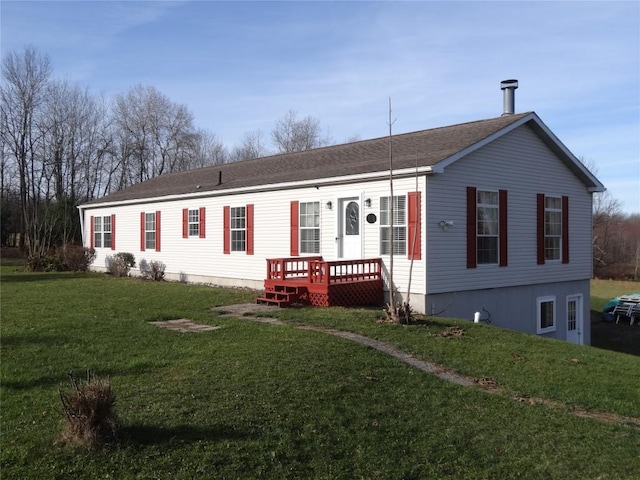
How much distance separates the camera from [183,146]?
156 feet

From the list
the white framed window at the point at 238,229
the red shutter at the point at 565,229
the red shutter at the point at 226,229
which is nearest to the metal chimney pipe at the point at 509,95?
the red shutter at the point at 565,229

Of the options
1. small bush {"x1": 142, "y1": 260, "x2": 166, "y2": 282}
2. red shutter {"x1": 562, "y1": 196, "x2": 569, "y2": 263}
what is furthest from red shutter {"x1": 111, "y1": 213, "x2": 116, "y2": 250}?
red shutter {"x1": 562, "y1": 196, "x2": 569, "y2": 263}

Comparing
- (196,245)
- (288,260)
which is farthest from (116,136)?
(288,260)

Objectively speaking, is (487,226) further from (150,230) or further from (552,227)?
(150,230)

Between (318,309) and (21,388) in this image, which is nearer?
(21,388)

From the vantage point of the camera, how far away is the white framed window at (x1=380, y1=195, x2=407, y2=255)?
40.0 feet

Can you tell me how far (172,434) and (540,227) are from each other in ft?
40.0

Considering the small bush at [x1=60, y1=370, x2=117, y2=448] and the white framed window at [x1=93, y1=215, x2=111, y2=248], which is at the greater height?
the white framed window at [x1=93, y1=215, x2=111, y2=248]

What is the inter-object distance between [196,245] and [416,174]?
9146 millimetres

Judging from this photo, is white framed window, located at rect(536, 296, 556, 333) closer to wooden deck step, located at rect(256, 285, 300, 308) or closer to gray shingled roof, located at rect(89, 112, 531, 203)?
gray shingled roof, located at rect(89, 112, 531, 203)

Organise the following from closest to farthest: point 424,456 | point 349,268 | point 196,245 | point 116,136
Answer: point 424,456, point 349,268, point 196,245, point 116,136

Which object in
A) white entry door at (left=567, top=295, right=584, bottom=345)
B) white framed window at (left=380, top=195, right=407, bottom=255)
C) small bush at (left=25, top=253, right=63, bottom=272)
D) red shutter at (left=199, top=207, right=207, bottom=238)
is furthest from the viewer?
small bush at (left=25, top=253, right=63, bottom=272)

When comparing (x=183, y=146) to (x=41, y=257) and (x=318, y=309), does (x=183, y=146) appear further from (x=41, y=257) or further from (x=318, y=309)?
(x=318, y=309)

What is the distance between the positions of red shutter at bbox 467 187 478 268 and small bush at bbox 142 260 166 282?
1074 centimetres
